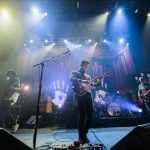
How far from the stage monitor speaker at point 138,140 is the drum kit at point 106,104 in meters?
7.06

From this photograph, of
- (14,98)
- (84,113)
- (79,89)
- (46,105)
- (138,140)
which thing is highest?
(46,105)

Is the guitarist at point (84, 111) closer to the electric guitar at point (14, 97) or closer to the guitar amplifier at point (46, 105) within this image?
the electric guitar at point (14, 97)

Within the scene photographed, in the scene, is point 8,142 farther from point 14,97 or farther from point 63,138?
point 14,97

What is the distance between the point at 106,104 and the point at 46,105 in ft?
9.26

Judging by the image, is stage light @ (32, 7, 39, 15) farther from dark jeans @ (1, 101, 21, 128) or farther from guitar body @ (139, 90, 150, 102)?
guitar body @ (139, 90, 150, 102)

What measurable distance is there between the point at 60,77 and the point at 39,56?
5.44 feet

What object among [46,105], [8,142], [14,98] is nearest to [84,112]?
[14,98]

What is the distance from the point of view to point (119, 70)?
12.2 metres

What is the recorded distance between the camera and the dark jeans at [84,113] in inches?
198

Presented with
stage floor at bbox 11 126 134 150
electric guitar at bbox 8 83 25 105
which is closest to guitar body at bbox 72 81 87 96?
stage floor at bbox 11 126 134 150

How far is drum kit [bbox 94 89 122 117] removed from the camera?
32.1ft

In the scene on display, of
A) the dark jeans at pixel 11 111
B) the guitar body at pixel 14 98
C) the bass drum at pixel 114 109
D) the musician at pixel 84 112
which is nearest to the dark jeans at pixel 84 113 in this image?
the musician at pixel 84 112

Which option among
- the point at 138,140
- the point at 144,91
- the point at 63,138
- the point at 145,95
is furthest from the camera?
the point at 144,91

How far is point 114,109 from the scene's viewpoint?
32.7 ft
